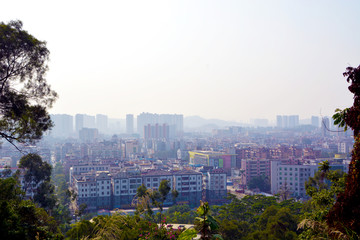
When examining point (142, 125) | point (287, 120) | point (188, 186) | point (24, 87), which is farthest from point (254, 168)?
point (287, 120)

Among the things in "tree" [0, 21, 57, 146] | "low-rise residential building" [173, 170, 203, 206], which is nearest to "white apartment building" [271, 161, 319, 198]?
"low-rise residential building" [173, 170, 203, 206]

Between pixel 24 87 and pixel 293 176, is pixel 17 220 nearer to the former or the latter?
pixel 24 87

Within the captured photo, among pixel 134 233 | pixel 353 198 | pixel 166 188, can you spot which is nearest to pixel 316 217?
pixel 353 198

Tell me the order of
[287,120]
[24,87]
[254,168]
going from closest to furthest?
1. [24,87]
2. [254,168]
3. [287,120]

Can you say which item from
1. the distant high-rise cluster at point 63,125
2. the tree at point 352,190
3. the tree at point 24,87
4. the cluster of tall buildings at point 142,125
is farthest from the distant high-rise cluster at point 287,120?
the tree at point 352,190

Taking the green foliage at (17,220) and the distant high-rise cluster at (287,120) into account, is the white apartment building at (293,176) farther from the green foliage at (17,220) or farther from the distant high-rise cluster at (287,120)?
the distant high-rise cluster at (287,120)

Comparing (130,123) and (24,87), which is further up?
(130,123)
